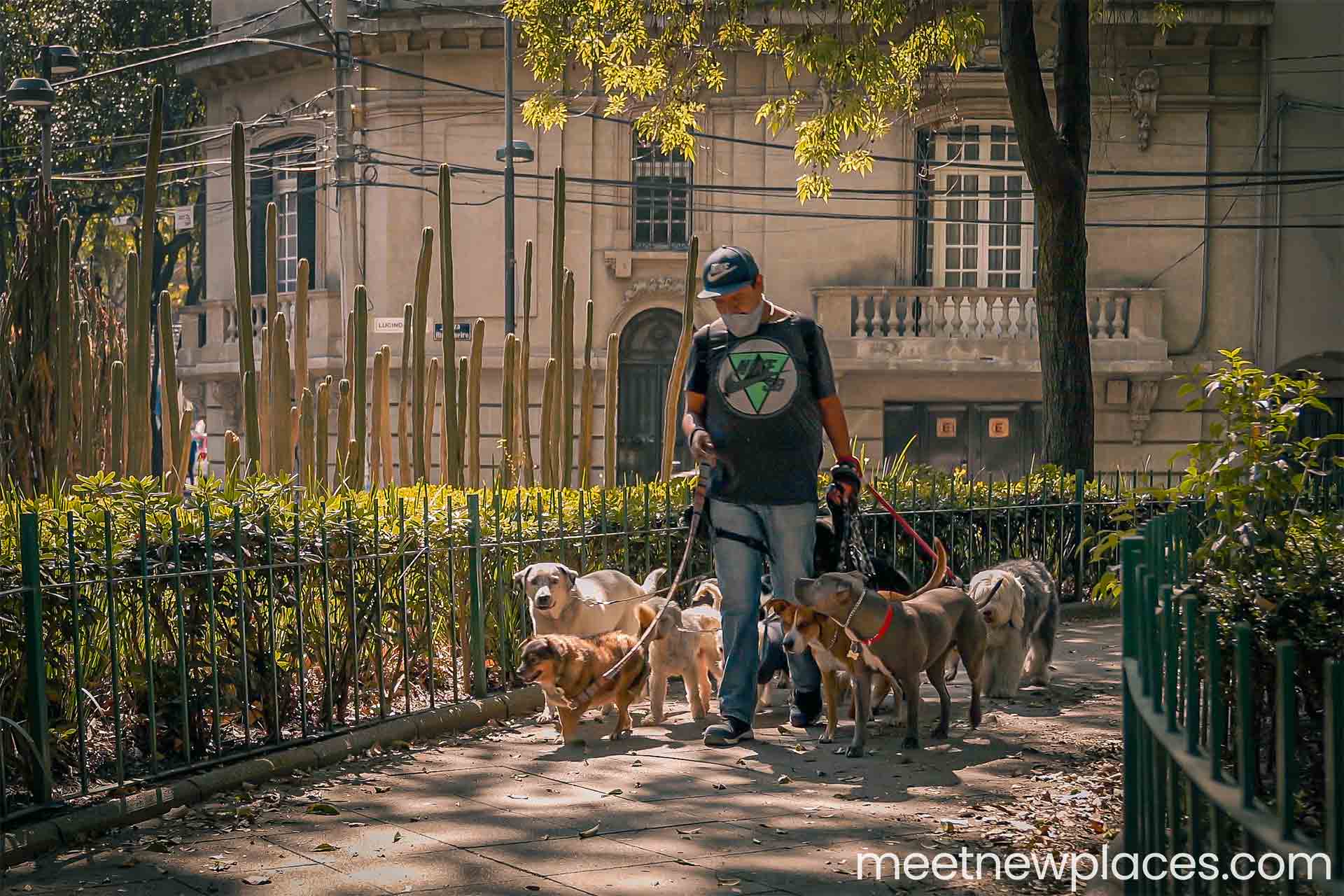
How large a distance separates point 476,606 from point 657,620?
1251 mm

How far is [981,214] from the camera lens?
2808 centimetres


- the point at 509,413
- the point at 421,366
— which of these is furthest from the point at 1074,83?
the point at 421,366

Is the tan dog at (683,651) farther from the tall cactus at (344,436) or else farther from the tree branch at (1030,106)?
the tree branch at (1030,106)

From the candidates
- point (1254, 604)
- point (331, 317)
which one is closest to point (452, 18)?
point (331, 317)

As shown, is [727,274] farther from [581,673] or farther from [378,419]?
[378,419]

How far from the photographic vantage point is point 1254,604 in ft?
18.6

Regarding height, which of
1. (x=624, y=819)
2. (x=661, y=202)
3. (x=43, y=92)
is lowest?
(x=624, y=819)

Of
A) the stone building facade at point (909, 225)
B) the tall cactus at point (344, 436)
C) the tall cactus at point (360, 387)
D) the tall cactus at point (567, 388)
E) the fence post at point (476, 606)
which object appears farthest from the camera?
the stone building facade at point (909, 225)

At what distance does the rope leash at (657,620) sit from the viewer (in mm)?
7945

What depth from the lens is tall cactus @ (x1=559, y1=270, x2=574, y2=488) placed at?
12.7 metres

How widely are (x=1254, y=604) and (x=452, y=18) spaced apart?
76.0ft

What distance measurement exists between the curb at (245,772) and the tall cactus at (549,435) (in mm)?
3927

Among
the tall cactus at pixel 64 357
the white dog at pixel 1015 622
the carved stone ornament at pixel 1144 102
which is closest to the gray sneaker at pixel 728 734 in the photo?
the white dog at pixel 1015 622

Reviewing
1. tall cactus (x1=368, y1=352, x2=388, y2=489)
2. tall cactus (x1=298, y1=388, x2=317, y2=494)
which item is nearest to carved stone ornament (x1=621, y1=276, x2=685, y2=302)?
tall cactus (x1=368, y1=352, x2=388, y2=489)
